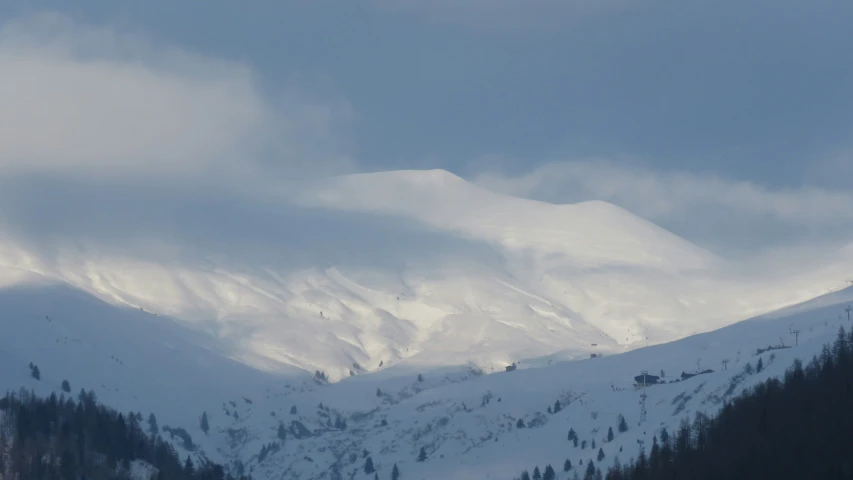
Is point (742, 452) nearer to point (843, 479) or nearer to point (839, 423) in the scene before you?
point (839, 423)

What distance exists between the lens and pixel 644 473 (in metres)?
200

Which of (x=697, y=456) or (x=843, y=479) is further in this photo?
(x=697, y=456)

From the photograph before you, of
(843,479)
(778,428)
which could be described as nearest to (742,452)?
(778,428)

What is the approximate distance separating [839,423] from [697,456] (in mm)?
22236

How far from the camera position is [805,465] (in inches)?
6890

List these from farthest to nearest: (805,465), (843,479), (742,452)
Answer: (742,452) → (805,465) → (843,479)

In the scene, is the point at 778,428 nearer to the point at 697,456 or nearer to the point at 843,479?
the point at 697,456

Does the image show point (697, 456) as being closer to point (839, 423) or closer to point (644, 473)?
point (644, 473)

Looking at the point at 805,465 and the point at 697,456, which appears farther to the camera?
the point at 697,456

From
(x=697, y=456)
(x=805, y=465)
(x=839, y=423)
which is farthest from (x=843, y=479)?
(x=697, y=456)

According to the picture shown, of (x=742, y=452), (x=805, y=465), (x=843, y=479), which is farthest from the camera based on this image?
(x=742, y=452)

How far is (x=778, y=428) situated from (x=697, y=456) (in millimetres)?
12107

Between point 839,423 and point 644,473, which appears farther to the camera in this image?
point 644,473

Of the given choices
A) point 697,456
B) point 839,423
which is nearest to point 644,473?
Answer: point 697,456
